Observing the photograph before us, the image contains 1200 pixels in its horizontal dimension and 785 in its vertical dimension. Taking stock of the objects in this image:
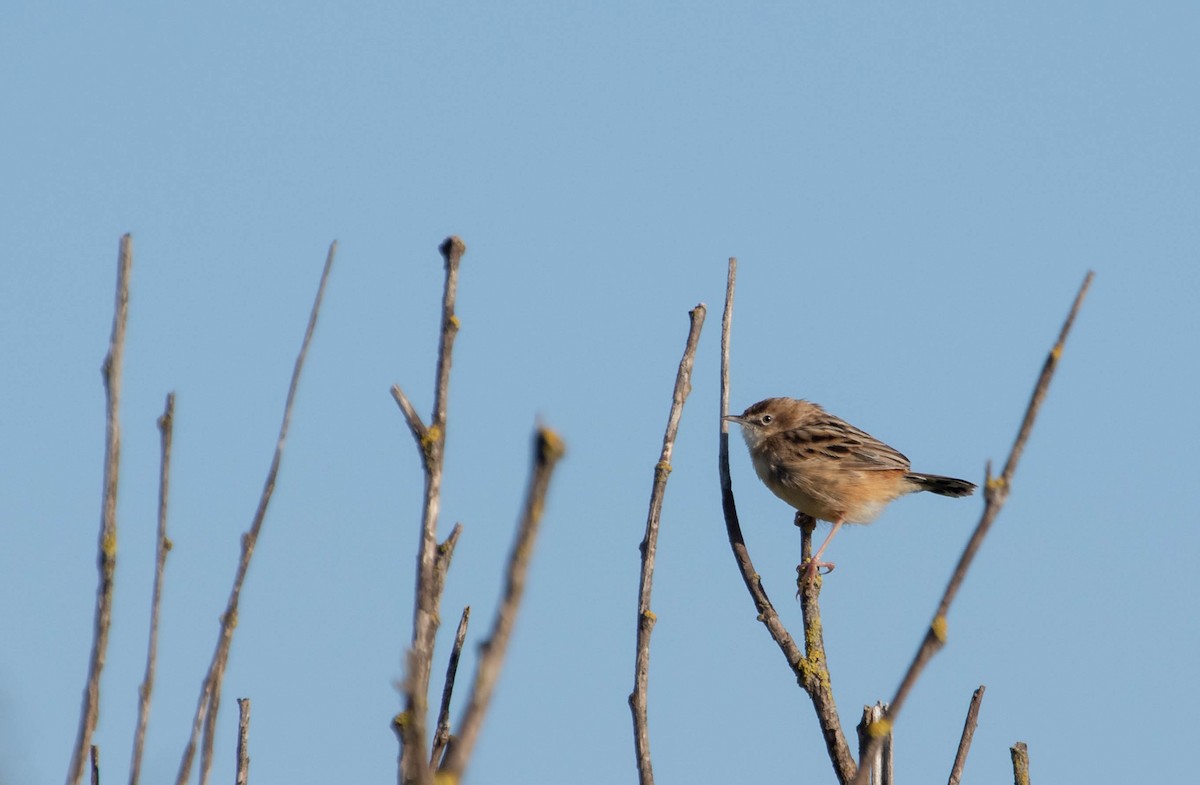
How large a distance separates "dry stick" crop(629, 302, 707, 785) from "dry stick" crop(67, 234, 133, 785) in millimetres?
1407

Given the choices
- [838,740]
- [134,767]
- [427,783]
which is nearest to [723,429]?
[838,740]

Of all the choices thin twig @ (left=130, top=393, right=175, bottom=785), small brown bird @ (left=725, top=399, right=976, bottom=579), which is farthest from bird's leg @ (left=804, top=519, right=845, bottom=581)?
thin twig @ (left=130, top=393, right=175, bottom=785)

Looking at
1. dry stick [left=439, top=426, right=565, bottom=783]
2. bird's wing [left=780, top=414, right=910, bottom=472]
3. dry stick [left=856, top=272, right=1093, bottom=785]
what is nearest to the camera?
dry stick [left=439, top=426, right=565, bottom=783]

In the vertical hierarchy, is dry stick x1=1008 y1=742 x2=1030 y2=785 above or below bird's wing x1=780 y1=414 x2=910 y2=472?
below

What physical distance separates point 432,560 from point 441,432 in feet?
0.86

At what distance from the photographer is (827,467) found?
35.0 ft

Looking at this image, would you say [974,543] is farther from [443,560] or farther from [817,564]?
[817,564]

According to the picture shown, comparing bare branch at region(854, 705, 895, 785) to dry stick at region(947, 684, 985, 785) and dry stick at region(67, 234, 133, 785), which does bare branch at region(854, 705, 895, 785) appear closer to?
dry stick at region(947, 684, 985, 785)

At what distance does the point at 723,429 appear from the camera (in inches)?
236

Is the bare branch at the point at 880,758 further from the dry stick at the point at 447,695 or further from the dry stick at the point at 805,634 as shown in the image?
the dry stick at the point at 447,695

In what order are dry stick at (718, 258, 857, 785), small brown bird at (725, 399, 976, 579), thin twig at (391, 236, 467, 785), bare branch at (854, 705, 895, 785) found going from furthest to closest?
small brown bird at (725, 399, 976, 579) < dry stick at (718, 258, 857, 785) < bare branch at (854, 705, 895, 785) < thin twig at (391, 236, 467, 785)

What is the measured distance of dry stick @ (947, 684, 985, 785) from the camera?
3.87m

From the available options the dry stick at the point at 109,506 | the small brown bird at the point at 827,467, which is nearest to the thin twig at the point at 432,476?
the dry stick at the point at 109,506

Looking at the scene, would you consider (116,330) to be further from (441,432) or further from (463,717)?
(463,717)
